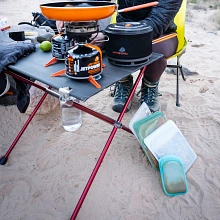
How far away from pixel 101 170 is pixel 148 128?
16.8 inches

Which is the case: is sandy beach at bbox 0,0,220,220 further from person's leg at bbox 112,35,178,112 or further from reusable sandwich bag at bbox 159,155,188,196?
person's leg at bbox 112,35,178,112

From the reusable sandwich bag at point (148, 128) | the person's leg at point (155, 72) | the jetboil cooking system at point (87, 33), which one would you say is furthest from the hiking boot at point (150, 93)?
the jetboil cooking system at point (87, 33)

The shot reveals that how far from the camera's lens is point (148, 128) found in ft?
6.03

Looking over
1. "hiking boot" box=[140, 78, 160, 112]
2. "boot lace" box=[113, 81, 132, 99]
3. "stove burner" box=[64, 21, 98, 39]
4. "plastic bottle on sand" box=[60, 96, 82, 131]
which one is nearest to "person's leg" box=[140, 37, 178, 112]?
"hiking boot" box=[140, 78, 160, 112]

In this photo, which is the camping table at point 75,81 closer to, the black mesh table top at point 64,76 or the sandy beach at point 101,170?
the black mesh table top at point 64,76

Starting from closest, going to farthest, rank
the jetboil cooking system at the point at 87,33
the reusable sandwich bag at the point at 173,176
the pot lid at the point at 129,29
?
the jetboil cooking system at the point at 87,33, the pot lid at the point at 129,29, the reusable sandwich bag at the point at 173,176

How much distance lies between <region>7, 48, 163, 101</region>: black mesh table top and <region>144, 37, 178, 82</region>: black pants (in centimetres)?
45

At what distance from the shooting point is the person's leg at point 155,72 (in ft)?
6.75

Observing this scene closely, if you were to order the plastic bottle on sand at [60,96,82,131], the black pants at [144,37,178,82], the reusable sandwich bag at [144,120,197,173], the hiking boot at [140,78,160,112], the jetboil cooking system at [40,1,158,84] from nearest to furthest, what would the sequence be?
the jetboil cooking system at [40,1,158,84]
the reusable sandwich bag at [144,120,197,173]
the black pants at [144,37,178,82]
the hiking boot at [140,78,160,112]
the plastic bottle on sand at [60,96,82,131]

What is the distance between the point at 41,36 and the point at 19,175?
39.5 inches

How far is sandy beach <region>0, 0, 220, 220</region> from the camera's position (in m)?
1.58

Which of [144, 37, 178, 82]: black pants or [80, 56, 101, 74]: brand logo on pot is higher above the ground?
[80, 56, 101, 74]: brand logo on pot

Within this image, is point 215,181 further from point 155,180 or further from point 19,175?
point 19,175

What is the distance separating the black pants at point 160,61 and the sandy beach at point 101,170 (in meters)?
0.47
